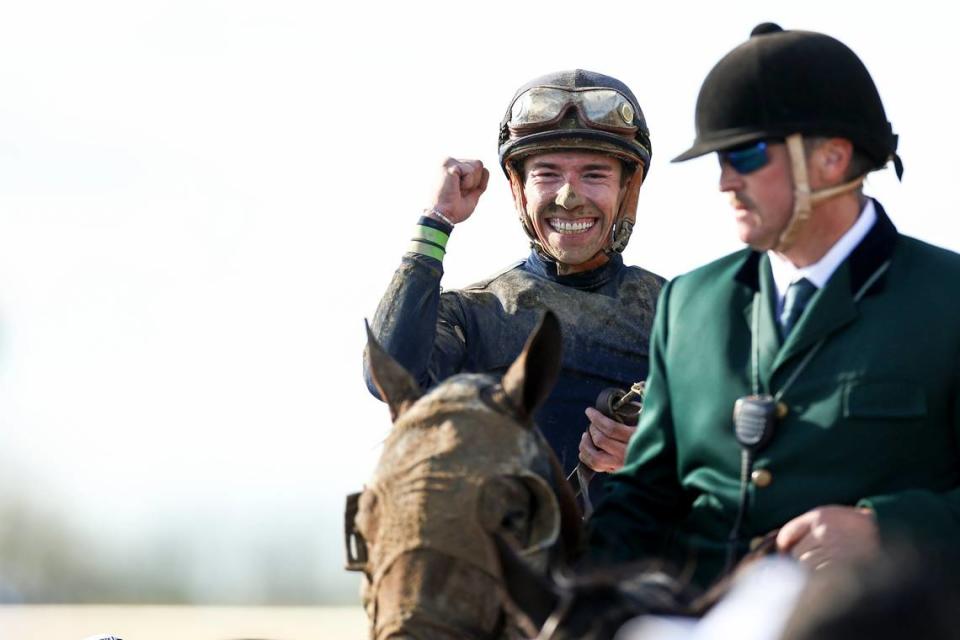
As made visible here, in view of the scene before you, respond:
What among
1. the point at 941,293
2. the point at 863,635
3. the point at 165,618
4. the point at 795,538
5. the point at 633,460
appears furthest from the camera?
the point at 165,618

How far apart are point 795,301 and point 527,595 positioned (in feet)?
3.78

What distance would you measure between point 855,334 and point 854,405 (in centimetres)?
20

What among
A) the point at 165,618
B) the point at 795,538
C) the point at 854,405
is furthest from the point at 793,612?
the point at 165,618

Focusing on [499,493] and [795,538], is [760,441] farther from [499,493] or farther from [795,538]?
[499,493]

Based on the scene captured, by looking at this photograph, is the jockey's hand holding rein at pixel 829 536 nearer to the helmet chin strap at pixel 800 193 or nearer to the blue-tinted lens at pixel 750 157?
the helmet chin strap at pixel 800 193

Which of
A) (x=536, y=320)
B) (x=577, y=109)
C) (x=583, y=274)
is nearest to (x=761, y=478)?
(x=536, y=320)

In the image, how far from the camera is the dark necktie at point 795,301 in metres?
4.85

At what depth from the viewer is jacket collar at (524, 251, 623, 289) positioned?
Result: 7641mm

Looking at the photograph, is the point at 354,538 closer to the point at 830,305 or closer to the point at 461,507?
the point at 461,507

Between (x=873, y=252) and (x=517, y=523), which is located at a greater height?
(x=873, y=252)

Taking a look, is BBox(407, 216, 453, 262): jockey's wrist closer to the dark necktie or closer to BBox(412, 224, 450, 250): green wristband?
BBox(412, 224, 450, 250): green wristband

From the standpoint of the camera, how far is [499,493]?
4.61 meters

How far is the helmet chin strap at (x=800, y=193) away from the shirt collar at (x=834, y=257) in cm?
12

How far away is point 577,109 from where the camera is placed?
24.8 feet
